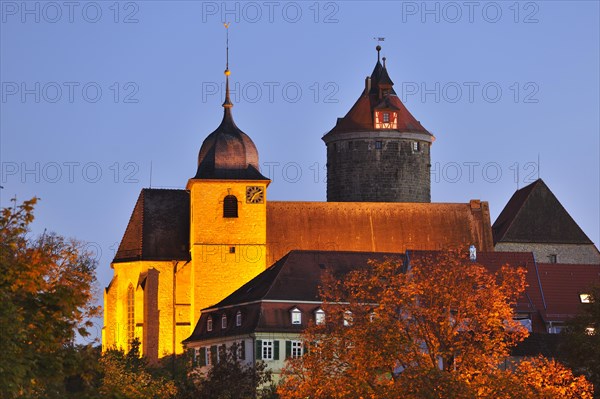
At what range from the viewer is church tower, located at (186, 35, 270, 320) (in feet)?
308

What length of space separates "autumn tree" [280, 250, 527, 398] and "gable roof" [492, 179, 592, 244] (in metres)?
40.7

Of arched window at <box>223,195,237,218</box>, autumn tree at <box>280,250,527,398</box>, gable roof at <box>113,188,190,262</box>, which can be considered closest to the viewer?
autumn tree at <box>280,250,527,398</box>

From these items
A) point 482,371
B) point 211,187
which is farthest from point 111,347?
point 482,371

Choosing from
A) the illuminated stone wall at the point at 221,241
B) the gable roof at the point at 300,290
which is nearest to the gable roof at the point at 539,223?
the gable roof at the point at 300,290

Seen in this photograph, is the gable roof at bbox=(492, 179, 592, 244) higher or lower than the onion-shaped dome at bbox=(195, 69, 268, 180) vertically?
lower

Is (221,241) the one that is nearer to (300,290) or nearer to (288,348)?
(300,290)

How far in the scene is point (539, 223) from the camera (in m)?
100

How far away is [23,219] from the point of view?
34875 millimetres

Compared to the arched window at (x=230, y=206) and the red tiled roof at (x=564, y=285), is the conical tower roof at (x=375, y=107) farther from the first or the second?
the red tiled roof at (x=564, y=285)

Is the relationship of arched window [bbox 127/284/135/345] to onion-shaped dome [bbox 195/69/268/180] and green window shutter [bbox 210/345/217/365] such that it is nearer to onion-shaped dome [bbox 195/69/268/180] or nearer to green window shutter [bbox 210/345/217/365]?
onion-shaped dome [bbox 195/69/268/180]

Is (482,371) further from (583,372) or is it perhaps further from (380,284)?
(583,372)

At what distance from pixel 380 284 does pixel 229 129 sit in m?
39.3

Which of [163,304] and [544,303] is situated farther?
[163,304]

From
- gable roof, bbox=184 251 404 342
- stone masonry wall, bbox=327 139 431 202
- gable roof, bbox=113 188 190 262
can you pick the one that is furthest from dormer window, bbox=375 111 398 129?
gable roof, bbox=184 251 404 342
